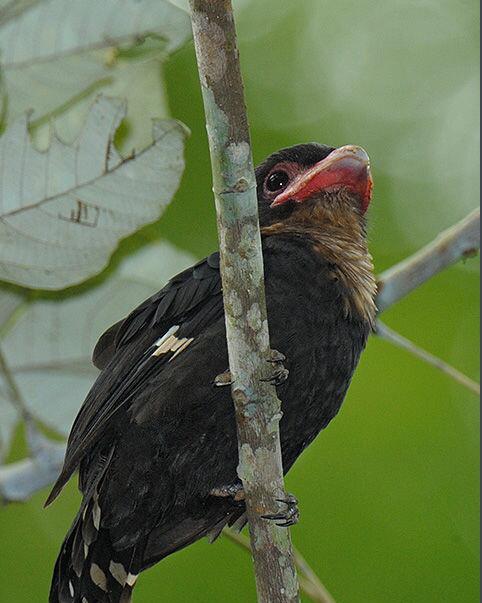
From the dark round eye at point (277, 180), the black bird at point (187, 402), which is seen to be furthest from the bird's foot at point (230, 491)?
the dark round eye at point (277, 180)

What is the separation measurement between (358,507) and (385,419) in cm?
38

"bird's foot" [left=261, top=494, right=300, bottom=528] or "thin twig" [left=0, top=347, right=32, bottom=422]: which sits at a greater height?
"thin twig" [left=0, top=347, right=32, bottom=422]

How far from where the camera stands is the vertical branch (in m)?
2.11

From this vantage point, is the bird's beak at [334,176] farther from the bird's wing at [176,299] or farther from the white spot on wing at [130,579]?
the white spot on wing at [130,579]

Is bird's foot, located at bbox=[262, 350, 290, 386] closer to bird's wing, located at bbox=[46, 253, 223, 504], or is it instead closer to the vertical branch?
the vertical branch

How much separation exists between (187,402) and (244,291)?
530 mm

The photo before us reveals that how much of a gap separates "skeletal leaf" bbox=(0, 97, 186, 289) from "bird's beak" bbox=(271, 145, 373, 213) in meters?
0.42

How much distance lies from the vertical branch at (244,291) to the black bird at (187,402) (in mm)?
343

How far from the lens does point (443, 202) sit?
6.11m

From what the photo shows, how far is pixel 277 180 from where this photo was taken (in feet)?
10.6

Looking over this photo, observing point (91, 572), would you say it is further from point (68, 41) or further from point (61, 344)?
point (68, 41)

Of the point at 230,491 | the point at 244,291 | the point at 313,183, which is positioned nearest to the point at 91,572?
the point at 230,491

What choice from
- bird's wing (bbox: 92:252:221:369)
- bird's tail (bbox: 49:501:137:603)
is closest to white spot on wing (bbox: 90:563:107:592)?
bird's tail (bbox: 49:501:137:603)

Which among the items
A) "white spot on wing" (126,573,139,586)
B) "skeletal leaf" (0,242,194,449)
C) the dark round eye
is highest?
the dark round eye
